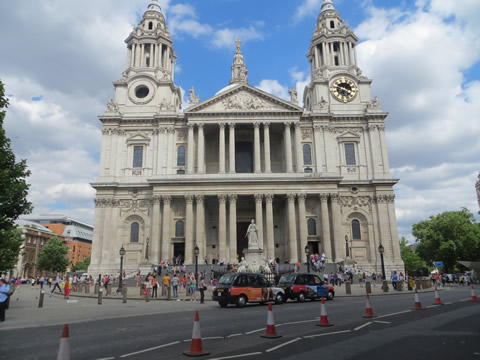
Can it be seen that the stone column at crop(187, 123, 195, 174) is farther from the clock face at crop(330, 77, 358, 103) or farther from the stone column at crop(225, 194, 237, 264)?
the clock face at crop(330, 77, 358, 103)

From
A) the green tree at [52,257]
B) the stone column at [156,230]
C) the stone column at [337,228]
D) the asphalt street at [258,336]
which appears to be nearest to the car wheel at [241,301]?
the asphalt street at [258,336]

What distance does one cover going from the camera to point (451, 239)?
67125 millimetres

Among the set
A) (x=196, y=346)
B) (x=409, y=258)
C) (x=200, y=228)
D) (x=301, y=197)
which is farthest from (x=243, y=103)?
(x=409, y=258)

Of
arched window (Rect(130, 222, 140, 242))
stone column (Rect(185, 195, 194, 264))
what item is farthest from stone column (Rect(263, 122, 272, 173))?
arched window (Rect(130, 222, 140, 242))

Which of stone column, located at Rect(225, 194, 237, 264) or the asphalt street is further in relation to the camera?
stone column, located at Rect(225, 194, 237, 264)

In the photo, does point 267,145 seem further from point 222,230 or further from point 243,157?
point 222,230

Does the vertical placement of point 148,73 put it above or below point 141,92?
above

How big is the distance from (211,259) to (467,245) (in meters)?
46.9

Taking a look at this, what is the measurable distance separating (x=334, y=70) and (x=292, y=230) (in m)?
26.6

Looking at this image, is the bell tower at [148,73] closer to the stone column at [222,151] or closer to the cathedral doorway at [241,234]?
the stone column at [222,151]


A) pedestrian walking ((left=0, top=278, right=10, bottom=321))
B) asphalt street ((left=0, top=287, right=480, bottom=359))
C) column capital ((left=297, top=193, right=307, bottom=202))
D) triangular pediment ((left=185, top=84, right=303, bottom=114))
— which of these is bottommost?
asphalt street ((left=0, top=287, right=480, bottom=359))

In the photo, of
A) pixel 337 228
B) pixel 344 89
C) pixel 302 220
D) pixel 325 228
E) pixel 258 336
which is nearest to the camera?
pixel 258 336

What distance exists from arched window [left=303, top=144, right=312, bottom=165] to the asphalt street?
113 feet

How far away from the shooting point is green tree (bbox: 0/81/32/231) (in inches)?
848
